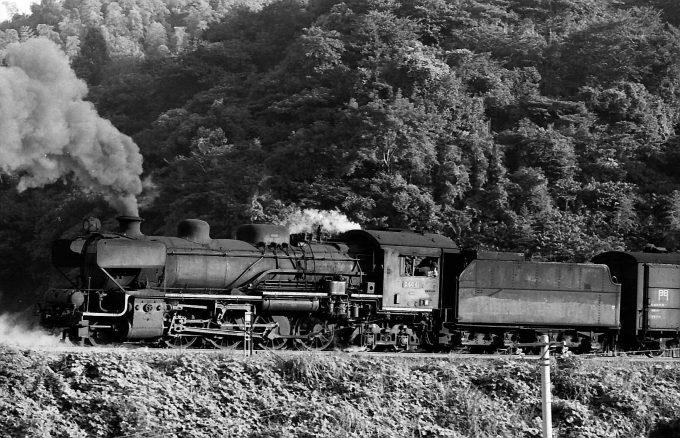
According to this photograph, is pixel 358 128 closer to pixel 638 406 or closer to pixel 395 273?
pixel 395 273

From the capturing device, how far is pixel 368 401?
14484 millimetres

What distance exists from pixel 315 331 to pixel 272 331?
1.05 m

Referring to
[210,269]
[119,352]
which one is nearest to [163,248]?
[210,269]

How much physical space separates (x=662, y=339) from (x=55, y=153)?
15.7 meters

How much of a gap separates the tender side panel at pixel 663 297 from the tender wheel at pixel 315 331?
26.8 ft

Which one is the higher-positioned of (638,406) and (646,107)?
(646,107)

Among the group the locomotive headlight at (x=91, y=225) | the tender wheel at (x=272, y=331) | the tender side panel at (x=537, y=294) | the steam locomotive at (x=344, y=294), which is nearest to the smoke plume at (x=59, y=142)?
the steam locomotive at (x=344, y=294)

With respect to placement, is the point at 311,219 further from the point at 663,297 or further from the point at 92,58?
the point at 92,58

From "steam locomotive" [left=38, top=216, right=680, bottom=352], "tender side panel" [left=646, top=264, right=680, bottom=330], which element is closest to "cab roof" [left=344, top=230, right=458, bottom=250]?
"steam locomotive" [left=38, top=216, right=680, bottom=352]

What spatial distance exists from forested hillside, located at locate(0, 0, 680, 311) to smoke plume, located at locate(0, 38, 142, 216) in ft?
34.7

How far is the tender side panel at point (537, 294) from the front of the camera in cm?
2020

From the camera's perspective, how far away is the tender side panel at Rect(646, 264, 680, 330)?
22.2 metres

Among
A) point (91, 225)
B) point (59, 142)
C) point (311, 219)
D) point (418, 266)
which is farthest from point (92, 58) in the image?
point (91, 225)

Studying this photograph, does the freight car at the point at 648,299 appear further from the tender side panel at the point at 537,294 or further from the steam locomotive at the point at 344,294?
the tender side panel at the point at 537,294
